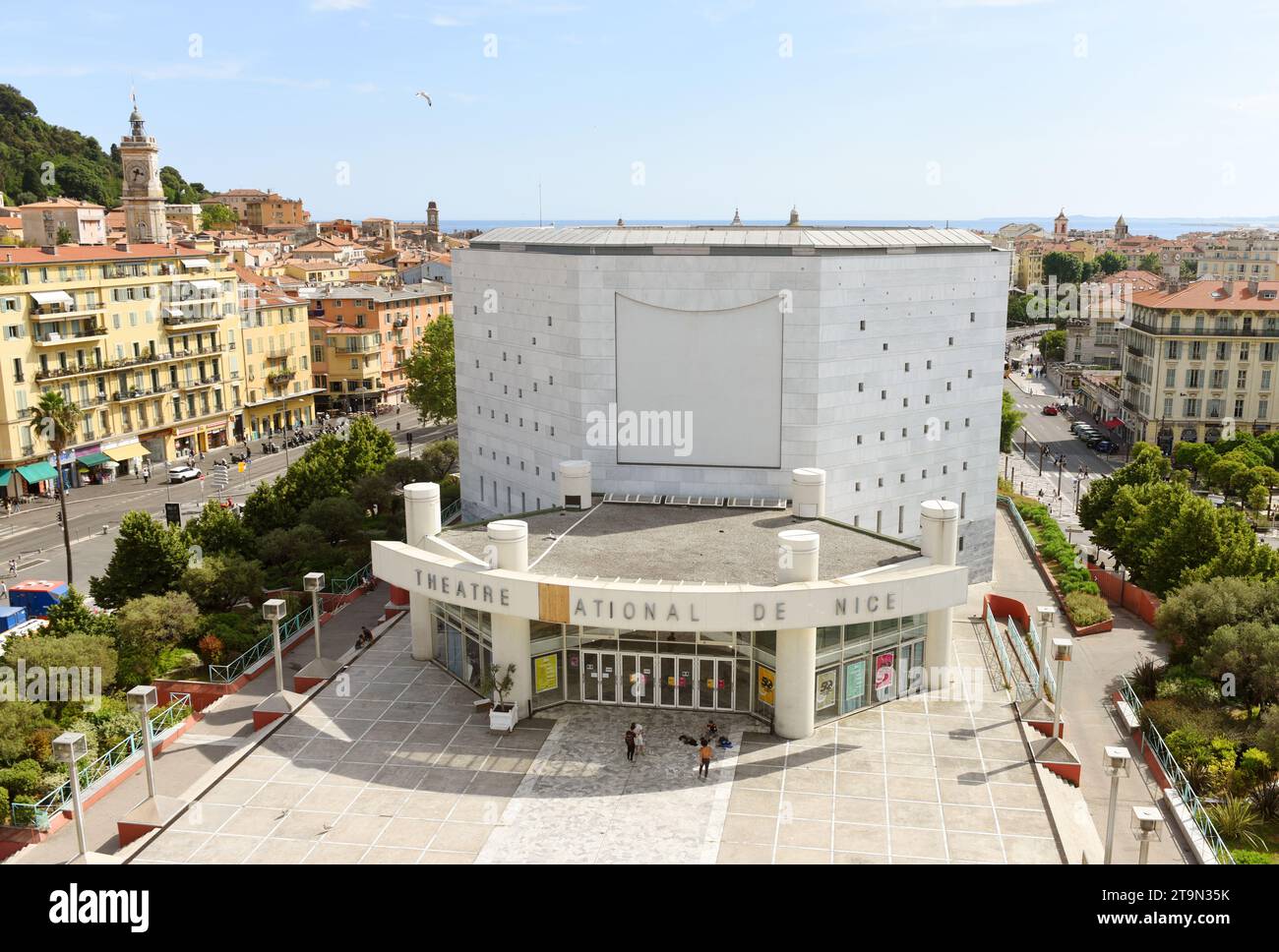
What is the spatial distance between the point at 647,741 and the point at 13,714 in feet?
67.5

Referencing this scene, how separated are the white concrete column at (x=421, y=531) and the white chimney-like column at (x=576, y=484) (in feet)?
18.7

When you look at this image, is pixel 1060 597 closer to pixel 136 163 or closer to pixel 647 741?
pixel 647 741

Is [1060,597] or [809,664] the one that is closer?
[809,664]

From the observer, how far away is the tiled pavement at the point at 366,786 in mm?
28172

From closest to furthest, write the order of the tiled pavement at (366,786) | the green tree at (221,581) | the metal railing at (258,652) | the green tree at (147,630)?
the tiled pavement at (366,786) → the green tree at (147,630) → the metal railing at (258,652) → the green tree at (221,581)

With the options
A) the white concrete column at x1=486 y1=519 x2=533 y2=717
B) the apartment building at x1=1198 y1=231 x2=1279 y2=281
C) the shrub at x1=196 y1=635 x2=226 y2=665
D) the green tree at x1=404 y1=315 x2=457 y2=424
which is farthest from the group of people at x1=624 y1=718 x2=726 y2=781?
the apartment building at x1=1198 y1=231 x2=1279 y2=281

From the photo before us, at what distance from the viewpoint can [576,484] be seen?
146 ft

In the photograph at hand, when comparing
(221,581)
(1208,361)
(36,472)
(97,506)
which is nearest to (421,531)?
(221,581)

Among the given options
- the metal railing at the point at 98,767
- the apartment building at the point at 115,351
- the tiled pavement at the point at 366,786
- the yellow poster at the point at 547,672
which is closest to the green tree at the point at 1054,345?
the apartment building at the point at 115,351

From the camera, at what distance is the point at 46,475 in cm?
7675

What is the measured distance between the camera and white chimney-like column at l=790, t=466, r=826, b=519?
138 feet

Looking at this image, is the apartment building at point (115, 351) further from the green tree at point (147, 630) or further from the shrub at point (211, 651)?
the shrub at point (211, 651)

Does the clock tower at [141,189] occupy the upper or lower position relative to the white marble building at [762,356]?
upper

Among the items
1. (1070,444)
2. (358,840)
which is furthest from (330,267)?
(358,840)
